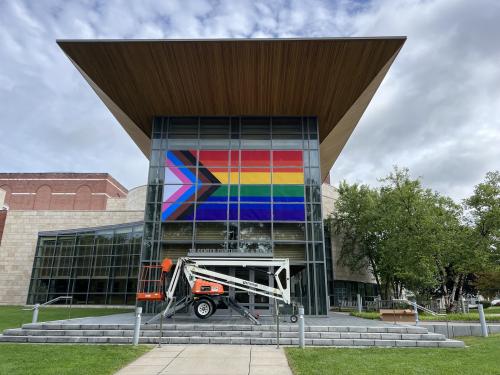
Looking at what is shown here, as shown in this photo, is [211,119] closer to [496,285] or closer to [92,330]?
[92,330]

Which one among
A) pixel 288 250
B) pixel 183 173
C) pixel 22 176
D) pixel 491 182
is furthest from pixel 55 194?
pixel 491 182

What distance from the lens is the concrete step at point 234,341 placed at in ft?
35.5

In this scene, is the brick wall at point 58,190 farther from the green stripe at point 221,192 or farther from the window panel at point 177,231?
the green stripe at point 221,192

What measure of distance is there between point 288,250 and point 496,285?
28.7 meters

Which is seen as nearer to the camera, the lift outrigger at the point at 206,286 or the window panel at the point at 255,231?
the lift outrigger at the point at 206,286

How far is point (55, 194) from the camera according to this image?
189ft

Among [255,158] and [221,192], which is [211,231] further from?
[255,158]

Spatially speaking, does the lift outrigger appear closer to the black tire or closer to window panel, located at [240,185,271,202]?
A: the black tire

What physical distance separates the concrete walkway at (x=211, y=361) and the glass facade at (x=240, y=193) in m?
7.67

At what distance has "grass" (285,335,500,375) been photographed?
25.0 feet

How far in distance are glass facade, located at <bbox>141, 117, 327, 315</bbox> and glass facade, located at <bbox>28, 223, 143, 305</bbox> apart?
13300mm

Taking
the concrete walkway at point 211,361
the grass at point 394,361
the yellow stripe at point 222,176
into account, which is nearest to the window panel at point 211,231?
the yellow stripe at point 222,176

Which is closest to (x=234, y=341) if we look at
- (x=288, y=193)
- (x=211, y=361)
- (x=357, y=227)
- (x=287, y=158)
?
(x=211, y=361)

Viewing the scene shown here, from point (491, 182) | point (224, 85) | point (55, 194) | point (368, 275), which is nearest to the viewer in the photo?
point (224, 85)
